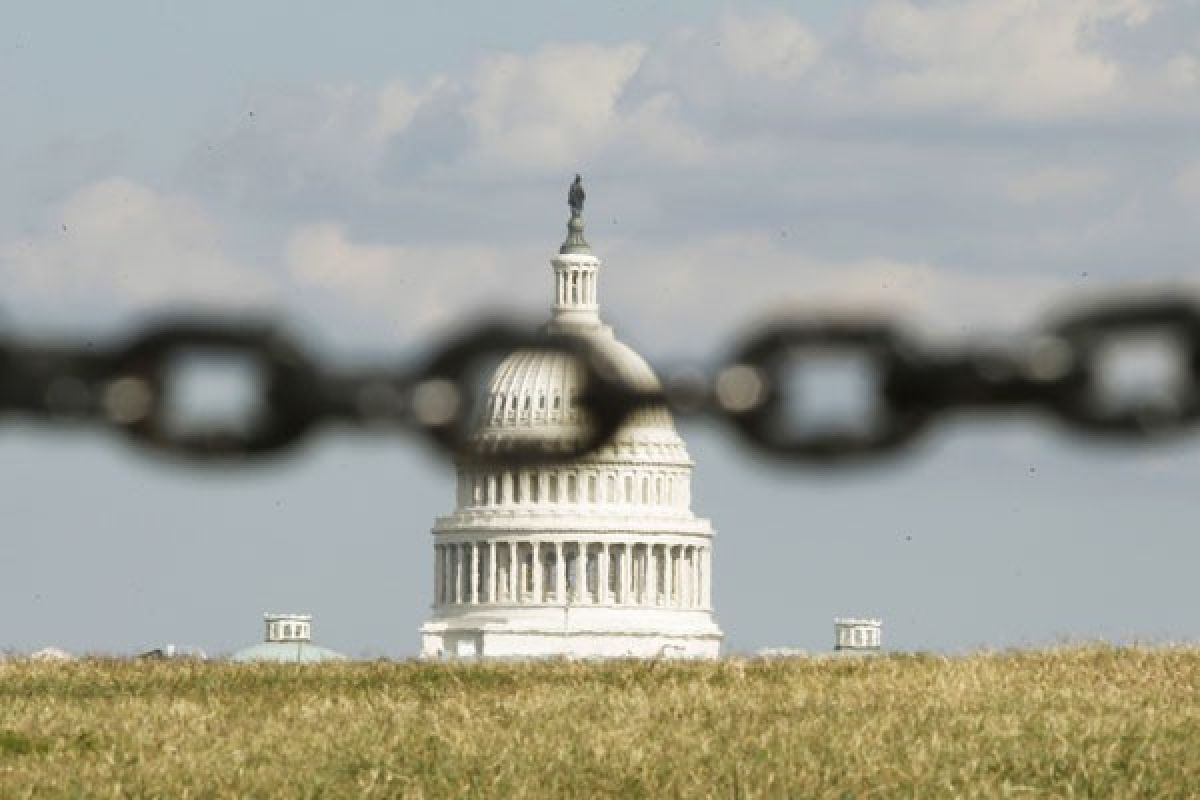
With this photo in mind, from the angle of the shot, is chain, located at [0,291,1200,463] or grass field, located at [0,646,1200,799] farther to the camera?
grass field, located at [0,646,1200,799]

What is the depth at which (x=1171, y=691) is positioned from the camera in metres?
41.1

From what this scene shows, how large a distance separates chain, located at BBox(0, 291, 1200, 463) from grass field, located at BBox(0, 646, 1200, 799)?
2778cm

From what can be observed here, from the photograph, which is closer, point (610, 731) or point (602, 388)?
point (602, 388)

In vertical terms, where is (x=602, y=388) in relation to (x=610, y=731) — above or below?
below

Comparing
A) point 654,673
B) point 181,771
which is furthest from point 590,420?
point 654,673

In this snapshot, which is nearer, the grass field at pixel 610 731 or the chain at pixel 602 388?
the chain at pixel 602 388

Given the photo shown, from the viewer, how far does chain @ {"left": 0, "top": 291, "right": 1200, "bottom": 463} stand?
2.66m

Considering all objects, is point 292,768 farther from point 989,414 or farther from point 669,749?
point 989,414

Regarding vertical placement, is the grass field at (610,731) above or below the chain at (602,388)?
above

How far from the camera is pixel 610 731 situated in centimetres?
3562

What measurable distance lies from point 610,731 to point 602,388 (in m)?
33.0

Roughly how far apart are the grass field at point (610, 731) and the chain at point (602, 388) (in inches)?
1094

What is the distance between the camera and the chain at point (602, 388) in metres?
2.66

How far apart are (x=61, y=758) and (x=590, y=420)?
105ft
